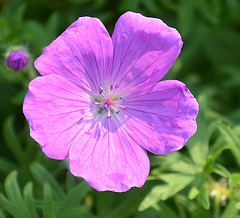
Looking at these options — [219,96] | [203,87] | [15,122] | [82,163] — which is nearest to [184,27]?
[203,87]

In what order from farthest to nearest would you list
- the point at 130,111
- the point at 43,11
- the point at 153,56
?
the point at 43,11, the point at 130,111, the point at 153,56

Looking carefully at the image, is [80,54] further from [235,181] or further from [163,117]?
[235,181]

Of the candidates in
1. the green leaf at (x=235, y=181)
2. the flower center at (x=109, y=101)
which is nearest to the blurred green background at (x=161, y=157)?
the green leaf at (x=235, y=181)

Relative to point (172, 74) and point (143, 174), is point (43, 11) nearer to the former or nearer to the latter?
point (172, 74)

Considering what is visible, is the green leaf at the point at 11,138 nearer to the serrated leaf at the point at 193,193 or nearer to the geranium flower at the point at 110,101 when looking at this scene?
the geranium flower at the point at 110,101

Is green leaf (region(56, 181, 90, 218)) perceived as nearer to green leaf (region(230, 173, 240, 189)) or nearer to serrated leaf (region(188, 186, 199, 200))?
serrated leaf (region(188, 186, 199, 200))

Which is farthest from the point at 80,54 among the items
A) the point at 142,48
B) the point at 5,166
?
the point at 5,166

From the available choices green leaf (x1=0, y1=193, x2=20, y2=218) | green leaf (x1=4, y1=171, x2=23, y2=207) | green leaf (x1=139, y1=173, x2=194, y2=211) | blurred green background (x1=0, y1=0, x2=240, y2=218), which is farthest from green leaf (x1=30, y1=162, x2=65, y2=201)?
green leaf (x1=139, y1=173, x2=194, y2=211)
